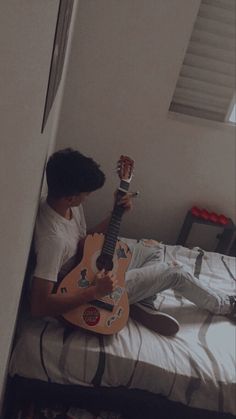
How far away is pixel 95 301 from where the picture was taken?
1434 millimetres

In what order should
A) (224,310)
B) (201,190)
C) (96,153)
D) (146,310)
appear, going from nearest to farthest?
1. (146,310)
2. (224,310)
3. (96,153)
4. (201,190)

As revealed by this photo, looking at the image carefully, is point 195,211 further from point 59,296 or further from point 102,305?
point 59,296

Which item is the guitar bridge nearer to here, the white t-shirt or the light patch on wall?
the white t-shirt

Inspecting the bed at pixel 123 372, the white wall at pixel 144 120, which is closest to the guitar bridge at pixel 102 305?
the bed at pixel 123 372

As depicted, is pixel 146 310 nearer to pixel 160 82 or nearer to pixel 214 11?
pixel 160 82

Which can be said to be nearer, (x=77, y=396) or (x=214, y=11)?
(x=77, y=396)

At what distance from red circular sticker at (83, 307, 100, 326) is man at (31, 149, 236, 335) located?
77mm

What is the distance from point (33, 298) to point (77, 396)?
42 centimetres

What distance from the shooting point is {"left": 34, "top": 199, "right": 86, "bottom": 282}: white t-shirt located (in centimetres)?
122

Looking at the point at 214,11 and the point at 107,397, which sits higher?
the point at 214,11

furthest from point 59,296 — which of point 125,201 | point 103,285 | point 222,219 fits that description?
point 222,219

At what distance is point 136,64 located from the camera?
2129mm

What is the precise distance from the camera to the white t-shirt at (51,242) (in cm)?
122

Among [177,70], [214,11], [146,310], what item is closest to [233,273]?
[146,310]
